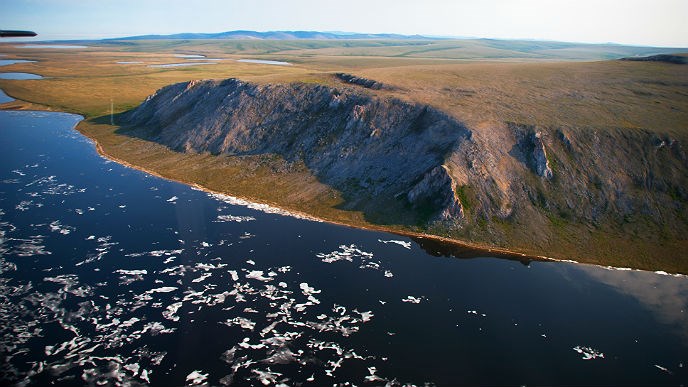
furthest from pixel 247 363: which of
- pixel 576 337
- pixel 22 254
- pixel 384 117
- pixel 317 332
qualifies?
pixel 384 117

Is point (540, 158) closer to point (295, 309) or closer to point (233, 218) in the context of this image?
point (295, 309)

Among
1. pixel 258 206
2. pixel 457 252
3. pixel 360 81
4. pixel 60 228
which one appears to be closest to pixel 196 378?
pixel 457 252

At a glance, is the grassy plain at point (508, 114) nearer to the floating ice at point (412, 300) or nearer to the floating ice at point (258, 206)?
the floating ice at point (258, 206)

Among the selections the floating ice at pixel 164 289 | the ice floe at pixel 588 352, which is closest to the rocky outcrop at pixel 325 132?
the ice floe at pixel 588 352

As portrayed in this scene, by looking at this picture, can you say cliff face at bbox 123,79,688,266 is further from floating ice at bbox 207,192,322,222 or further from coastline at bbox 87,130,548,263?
floating ice at bbox 207,192,322,222

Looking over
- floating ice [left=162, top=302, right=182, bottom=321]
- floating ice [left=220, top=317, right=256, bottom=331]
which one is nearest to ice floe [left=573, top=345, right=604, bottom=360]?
floating ice [left=220, top=317, right=256, bottom=331]
